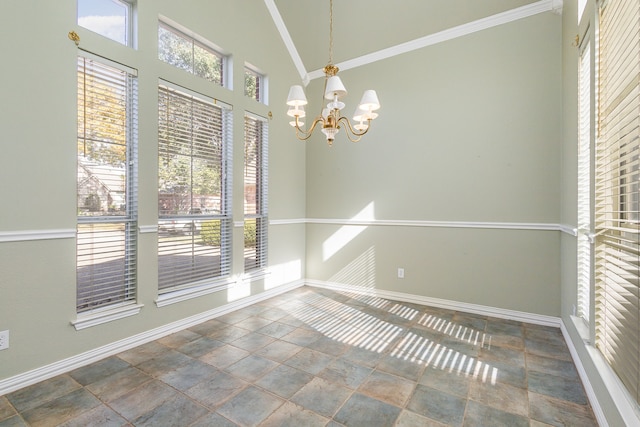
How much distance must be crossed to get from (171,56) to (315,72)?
219 cm

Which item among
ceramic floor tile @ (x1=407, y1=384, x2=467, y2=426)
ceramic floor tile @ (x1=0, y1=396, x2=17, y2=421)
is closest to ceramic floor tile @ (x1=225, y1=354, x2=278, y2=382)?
ceramic floor tile @ (x1=407, y1=384, x2=467, y2=426)

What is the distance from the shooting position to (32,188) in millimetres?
2146

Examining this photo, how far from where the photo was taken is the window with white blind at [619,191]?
135 cm

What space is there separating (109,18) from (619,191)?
381 cm

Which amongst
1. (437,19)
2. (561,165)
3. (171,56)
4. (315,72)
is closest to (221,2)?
(171,56)

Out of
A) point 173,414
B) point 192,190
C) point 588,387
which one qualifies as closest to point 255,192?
point 192,190

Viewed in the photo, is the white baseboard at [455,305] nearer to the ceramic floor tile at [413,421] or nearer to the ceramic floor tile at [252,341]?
the ceramic floor tile at [252,341]

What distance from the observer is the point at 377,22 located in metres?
3.81

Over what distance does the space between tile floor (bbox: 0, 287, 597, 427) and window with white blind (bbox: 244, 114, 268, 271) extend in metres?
0.99

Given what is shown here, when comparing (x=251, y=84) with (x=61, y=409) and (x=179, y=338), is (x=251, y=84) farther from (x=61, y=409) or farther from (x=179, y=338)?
(x=61, y=409)

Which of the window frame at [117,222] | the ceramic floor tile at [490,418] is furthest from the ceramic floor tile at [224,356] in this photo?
the ceramic floor tile at [490,418]

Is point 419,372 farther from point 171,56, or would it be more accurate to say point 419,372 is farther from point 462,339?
point 171,56

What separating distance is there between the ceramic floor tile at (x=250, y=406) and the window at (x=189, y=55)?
2940 millimetres

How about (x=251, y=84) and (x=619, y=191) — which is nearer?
(x=619, y=191)
